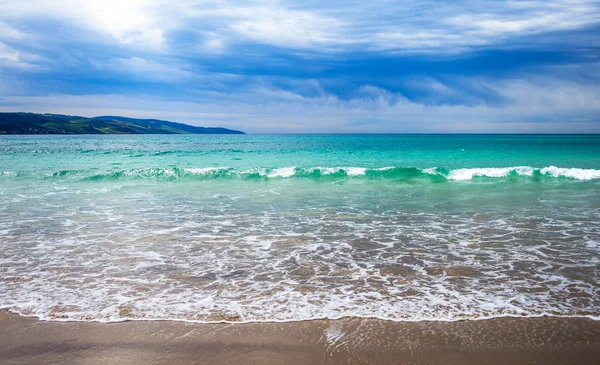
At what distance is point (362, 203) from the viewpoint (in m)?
15.3

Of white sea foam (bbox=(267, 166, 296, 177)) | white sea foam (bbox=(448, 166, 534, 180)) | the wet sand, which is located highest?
white sea foam (bbox=(448, 166, 534, 180))

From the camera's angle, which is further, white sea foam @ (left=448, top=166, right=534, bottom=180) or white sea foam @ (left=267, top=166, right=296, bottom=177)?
white sea foam @ (left=267, top=166, right=296, bottom=177)

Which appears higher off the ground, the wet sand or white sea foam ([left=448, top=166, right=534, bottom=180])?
white sea foam ([left=448, top=166, right=534, bottom=180])

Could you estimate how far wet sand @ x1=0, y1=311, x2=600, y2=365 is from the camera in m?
4.32

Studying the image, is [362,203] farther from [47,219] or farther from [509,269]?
[47,219]

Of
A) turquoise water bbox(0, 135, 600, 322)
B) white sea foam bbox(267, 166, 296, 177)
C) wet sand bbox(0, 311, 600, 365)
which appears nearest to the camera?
wet sand bbox(0, 311, 600, 365)

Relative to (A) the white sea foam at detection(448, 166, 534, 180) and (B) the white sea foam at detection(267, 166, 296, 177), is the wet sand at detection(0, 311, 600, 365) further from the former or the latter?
(A) the white sea foam at detection(448, 166, 534, 180)

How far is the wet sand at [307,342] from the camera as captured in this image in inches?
170

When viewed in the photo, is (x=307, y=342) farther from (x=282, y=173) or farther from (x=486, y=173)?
(x=486, y=173)

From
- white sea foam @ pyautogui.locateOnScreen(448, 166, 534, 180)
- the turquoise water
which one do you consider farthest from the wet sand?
white sea foam @ pyautogui.locateOnScreen(448, 166, 534, 180)

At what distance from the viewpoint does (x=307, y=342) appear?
15.3 ft

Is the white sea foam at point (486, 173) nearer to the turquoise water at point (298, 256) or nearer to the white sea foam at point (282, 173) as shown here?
the turquoise water at point (298, 256)

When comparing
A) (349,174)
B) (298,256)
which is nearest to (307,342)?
(298,256)

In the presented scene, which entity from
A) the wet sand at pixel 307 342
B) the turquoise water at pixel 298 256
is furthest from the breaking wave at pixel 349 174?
the wet sand at pixel 307 342
